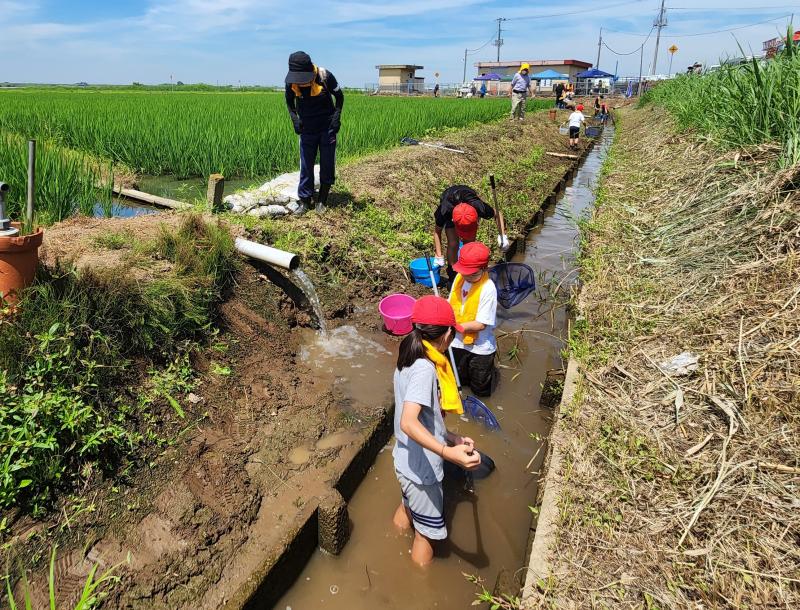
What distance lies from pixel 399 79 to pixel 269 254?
55.7 metres

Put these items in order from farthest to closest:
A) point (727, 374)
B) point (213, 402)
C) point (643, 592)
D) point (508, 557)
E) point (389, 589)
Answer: point (213, 402), point (727, 374), point (508, 557), point (389, 589), point (643, 592)

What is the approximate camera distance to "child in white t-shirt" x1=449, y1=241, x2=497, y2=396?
3066 millimetres

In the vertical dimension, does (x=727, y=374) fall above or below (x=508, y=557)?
above

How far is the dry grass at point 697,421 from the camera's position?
192cm

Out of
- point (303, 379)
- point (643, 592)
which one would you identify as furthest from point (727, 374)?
point (303, 379)

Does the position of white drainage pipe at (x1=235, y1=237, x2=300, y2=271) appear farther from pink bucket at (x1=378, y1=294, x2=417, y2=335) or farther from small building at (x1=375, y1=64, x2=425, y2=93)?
small building at (x1=375, y1=64, x2=425, y2=93)

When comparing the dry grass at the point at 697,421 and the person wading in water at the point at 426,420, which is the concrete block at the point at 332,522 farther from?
the dry grass at the point at 697,421

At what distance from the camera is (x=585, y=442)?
268 cm

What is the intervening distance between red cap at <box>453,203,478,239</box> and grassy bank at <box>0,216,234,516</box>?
1996 mm

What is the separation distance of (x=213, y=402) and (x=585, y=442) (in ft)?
7.46

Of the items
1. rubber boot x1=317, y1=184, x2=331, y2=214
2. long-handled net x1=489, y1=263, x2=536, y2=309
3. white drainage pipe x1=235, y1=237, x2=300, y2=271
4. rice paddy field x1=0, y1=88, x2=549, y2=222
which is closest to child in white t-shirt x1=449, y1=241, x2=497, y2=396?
long-handled net x1=489, y1=263, x2=536, y2=309

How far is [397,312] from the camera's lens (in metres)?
4.22

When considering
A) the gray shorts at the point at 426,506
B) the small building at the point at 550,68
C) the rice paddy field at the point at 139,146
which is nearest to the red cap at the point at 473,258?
the gray shorts at the point at 426,506

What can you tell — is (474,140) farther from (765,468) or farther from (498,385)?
(765,468)
